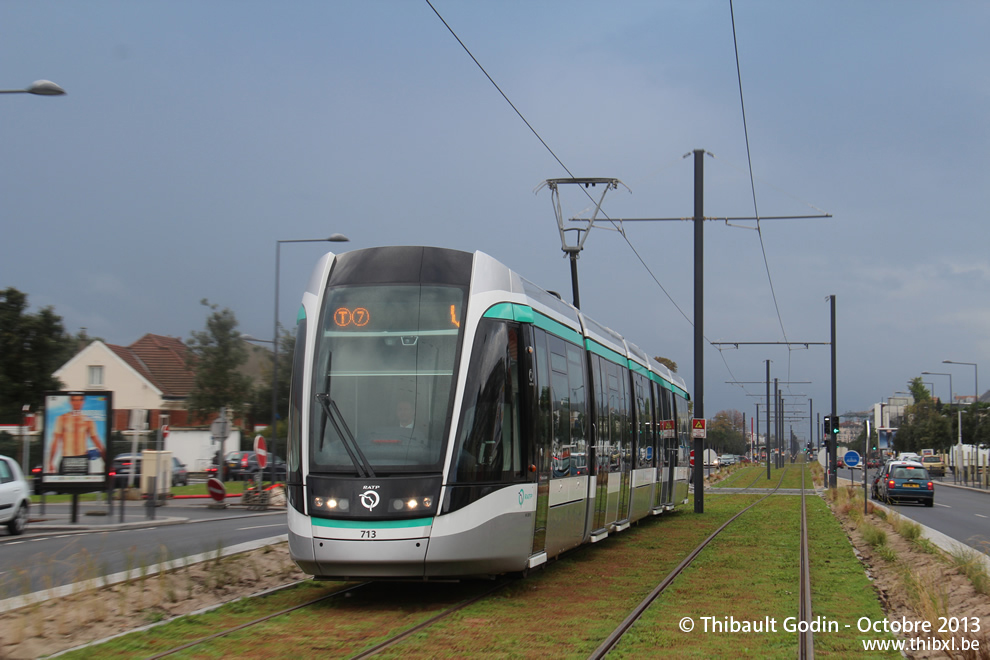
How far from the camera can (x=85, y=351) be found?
65.8 meters

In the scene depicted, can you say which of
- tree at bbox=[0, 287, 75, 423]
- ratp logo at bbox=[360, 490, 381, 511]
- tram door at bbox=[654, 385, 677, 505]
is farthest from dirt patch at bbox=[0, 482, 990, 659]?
tree at bbox=[0, 287, 75, 423]

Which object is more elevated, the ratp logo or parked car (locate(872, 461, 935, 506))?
the ratp logo

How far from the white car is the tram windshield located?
1274cm

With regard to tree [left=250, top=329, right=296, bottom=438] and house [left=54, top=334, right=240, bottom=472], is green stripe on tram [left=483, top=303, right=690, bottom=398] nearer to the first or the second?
tree [left=250, top=329, right=296, bottom=438]

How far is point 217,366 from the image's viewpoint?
183 ft

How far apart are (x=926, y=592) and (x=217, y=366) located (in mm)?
49885

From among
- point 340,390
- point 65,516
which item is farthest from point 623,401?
point 65,516

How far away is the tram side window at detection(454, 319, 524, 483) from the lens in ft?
32.8

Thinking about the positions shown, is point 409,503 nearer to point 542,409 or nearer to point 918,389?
point 542,409

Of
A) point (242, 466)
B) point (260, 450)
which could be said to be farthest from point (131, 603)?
point (242, 466)

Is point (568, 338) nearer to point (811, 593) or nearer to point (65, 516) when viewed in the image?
point (811, 593)

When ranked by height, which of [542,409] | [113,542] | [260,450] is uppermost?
[542,409]

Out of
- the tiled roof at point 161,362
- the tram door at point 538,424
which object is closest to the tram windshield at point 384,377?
the tram door at point 538,424

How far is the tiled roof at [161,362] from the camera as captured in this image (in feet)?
221
